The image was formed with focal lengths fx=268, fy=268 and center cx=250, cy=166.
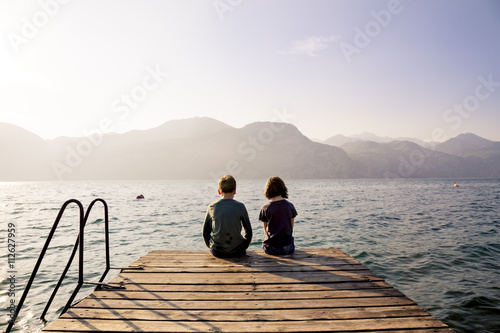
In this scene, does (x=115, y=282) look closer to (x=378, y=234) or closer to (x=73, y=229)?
(x=378, y=234)

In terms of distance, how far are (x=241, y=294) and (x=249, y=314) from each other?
0.63 metres

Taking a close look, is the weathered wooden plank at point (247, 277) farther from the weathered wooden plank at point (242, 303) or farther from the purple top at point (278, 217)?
the purple top at point (278, 217)

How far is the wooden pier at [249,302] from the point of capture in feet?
10.3

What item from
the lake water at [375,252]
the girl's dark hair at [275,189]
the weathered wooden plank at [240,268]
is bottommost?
the lake water at [375,252]

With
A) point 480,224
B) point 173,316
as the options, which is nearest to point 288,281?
point 173,316

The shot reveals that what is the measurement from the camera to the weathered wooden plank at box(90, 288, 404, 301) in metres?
3.92

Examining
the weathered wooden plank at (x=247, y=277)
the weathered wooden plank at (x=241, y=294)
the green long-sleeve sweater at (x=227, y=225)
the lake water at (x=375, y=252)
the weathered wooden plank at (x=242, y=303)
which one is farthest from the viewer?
the lake water at (x=375, y=252)

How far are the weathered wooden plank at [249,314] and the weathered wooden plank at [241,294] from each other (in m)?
0.39

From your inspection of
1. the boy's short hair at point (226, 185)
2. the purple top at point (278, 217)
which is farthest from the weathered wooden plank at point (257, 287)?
the boy's short hair at point (226, 185)

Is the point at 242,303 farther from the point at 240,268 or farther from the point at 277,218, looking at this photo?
the point at 277,218

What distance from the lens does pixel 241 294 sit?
4.02 metres

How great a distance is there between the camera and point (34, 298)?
283 inches

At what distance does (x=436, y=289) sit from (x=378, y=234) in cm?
805

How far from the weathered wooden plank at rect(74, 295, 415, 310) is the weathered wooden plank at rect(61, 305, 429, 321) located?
0.33ft
